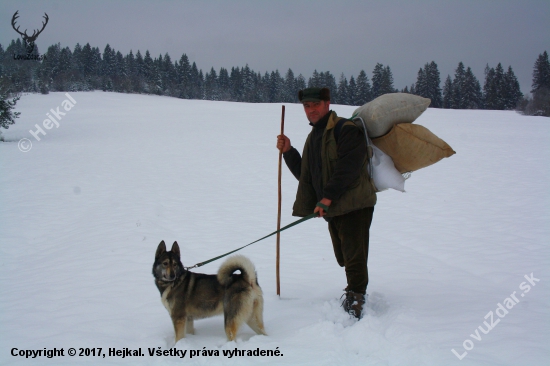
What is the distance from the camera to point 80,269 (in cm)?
692

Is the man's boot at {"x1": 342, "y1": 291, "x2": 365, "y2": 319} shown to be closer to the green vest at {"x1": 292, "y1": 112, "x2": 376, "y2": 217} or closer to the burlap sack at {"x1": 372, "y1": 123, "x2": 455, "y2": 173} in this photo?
the green vest at {"x1": 292, "y1": 112, "x2": 376, "y2": 217}

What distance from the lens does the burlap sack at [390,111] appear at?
4039mm

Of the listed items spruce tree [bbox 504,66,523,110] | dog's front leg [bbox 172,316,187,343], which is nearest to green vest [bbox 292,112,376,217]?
dog's front leg [bbox 172,316,187,343]

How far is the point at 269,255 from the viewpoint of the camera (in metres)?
7.62

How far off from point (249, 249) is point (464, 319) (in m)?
4.85

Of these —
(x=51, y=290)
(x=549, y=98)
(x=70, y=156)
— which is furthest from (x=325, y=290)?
(x=549, y=98)

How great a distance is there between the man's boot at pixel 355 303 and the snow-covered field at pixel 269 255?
12 cm

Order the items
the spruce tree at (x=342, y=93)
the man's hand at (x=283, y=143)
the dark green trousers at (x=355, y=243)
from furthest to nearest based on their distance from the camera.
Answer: the spruce tree at (x=342, y=93)
the man's hand at (x=283, y=143)
the dark green trousers at (x=355, y=243)

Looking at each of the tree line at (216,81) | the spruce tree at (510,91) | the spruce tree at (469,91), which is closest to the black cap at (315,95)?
the tree line at (216,81)

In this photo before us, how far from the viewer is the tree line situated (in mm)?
58875

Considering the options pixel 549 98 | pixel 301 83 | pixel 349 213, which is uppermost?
pixel 301 83

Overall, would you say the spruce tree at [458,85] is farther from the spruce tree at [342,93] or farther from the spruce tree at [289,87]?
the spruce tree at [289,87]

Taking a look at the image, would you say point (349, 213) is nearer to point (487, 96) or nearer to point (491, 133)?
point (491, 133)

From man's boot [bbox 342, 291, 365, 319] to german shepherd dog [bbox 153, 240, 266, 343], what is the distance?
1.07 meters
